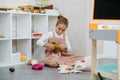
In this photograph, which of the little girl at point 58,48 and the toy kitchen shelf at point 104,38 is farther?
the little girl at point 58,48

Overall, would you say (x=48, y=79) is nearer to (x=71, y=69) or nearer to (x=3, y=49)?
(x=71, y=69)

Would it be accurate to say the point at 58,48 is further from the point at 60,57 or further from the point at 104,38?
the point at 104,38

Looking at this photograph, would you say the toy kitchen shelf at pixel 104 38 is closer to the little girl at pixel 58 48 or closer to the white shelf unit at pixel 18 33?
the little girl at pixel 58 48

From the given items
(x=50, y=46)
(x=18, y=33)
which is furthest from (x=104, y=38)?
(x=18, y=33)

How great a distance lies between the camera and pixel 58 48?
7.96 feet

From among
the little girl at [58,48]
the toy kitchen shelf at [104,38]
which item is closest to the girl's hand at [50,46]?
the little girl at [58,48]

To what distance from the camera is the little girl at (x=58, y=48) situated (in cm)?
231

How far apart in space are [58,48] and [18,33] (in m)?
0.54

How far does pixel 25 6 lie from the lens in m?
2.61

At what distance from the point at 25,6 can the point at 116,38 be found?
5.93 ft

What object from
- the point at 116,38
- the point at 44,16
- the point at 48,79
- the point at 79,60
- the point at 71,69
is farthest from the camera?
the point at 44,16

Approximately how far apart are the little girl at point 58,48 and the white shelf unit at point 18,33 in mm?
202

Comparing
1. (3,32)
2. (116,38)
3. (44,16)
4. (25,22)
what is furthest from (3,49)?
(116,38)

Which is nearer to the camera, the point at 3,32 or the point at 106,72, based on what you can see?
the point at 106,72
